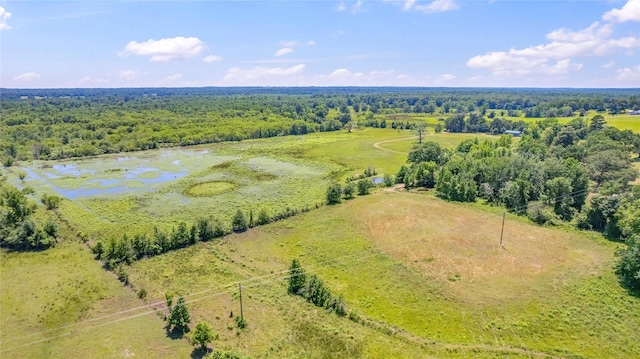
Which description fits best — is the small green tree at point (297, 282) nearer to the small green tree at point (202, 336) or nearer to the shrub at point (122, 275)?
the small green tree at point (202, 336)

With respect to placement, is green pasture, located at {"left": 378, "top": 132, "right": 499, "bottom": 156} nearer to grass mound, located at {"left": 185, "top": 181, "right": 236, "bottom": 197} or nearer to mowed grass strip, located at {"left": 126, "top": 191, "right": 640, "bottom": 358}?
grass mound, located at {"left": 185, "top": 181, "right": 236, "bottom": 197}

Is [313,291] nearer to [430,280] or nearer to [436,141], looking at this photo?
[430,280]

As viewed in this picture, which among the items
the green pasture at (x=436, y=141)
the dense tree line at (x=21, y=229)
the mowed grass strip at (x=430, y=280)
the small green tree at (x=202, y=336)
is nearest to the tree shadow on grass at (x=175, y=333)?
the small green tree at (x=202, y=336)

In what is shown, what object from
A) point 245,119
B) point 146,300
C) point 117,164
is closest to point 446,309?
point 146,300

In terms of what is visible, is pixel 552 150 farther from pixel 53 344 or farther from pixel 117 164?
pixel 117 164

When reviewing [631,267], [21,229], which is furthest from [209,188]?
[631,267]

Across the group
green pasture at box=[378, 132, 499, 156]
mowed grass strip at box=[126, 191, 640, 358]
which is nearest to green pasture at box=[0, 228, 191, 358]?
mowed grass strip at box=[126, 191, 640, 358]
